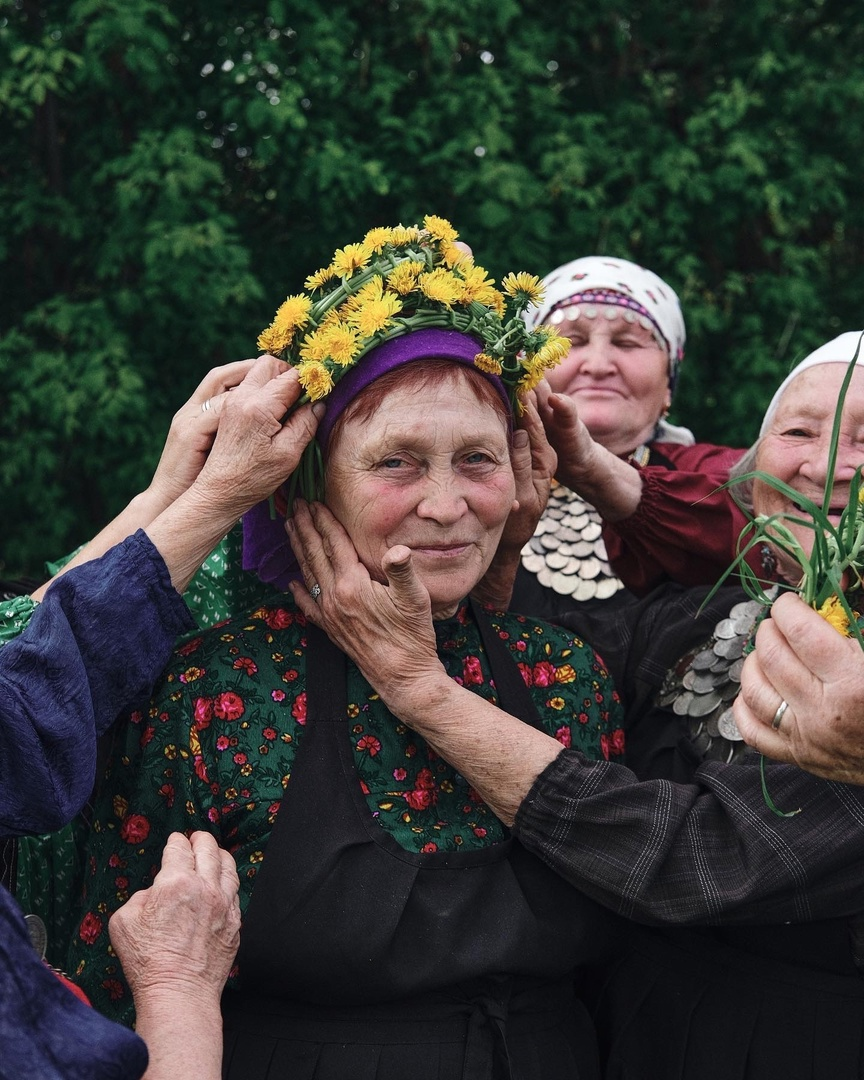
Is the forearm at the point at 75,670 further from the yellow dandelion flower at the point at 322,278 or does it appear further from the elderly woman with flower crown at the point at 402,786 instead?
the yellow dandelion flower at the point at 322,278

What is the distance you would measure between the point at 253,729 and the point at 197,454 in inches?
21.9

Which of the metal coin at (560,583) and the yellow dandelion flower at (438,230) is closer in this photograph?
the yellow dandelion flower at (438,230)

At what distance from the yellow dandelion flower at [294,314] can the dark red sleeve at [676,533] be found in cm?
113

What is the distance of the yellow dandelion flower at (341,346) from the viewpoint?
2.32m

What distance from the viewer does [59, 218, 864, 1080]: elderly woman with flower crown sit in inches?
86.1

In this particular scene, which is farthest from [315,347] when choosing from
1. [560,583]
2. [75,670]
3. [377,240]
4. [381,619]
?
[560,583]

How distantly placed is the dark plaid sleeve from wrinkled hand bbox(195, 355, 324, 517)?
2.50ft

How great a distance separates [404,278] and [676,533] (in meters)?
1.16

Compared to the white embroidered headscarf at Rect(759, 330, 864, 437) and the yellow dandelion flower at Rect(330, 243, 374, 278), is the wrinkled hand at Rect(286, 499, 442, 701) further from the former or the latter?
the white embroidered headscarf at Rect(759, 330, 864, 437)

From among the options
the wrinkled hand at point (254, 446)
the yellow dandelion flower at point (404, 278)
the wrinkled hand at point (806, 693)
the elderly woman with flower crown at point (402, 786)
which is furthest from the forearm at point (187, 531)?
the wrinkled hand at point (806, 693)

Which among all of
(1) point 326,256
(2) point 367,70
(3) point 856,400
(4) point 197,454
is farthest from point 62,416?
(3) point 856,400

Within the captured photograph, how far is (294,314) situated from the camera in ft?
7.98

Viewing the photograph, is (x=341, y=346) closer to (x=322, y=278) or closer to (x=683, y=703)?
(x=322, y=278)

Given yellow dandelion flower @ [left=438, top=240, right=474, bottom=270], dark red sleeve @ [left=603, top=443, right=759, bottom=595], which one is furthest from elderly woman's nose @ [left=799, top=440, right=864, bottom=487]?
yellow dandelion flower @ [left=438, top=240, right=474, bottom=270]
